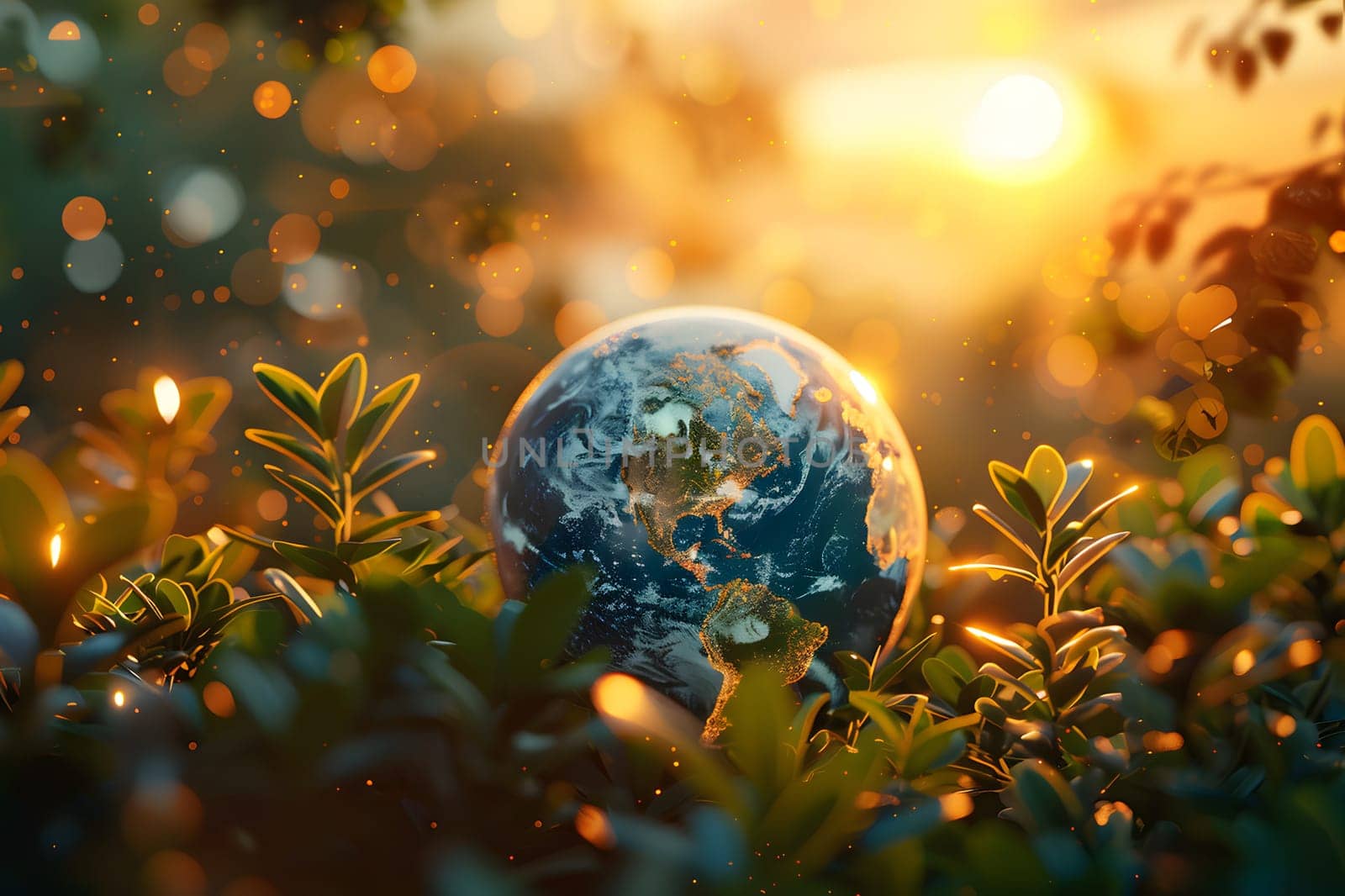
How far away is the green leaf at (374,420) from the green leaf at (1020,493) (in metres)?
1.68

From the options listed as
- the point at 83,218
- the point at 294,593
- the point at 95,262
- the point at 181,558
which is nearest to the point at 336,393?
the point at 294,593

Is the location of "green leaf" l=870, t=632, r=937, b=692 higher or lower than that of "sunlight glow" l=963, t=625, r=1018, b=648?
lower

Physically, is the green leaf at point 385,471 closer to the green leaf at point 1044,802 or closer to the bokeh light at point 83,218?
the green leaf at point 1044,802

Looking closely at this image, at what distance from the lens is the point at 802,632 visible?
2789 mm

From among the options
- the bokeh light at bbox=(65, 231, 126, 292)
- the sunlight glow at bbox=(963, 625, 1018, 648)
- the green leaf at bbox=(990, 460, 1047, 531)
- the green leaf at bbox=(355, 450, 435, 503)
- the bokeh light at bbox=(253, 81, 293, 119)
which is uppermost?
the bokeh light at bbox=(253, 81, 293, 119)

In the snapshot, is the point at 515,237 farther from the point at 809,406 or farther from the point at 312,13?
the point at 809,406

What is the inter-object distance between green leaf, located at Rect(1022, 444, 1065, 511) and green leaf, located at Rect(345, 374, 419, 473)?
5.83ft

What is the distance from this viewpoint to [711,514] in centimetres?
276

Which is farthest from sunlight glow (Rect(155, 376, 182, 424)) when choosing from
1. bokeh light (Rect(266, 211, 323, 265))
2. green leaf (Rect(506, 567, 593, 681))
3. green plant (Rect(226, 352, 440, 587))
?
bokeh light (Rect(266, 211, 323, 265))

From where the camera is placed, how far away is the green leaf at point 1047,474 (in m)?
2.64

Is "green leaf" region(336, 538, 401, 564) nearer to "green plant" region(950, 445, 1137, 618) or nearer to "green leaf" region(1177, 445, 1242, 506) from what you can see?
"green plant" region(950, 445, 1137, 618)

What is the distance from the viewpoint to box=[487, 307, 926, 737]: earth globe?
276 centimetres

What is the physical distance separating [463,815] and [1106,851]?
1161 millimetres

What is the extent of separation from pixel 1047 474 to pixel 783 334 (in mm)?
959
